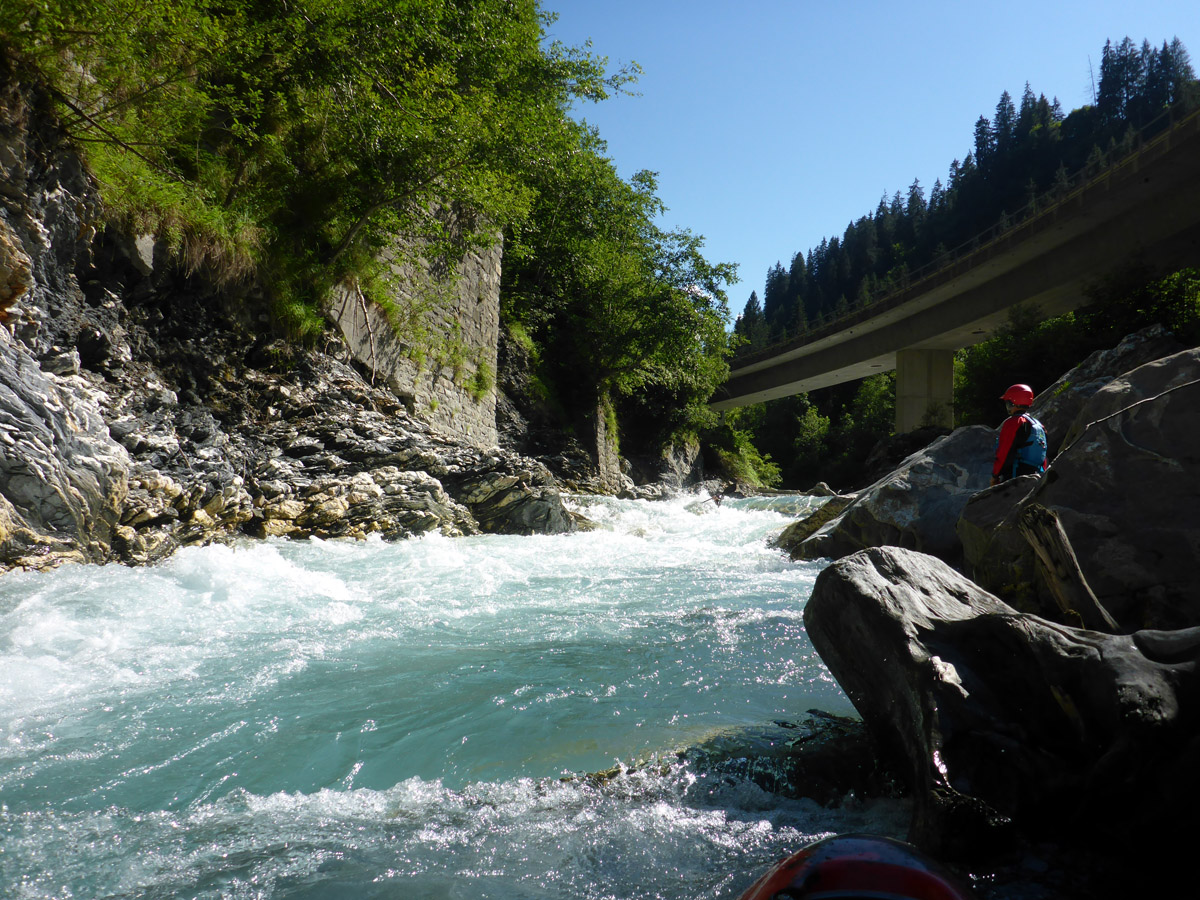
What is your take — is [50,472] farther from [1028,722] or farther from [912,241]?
[912,241]

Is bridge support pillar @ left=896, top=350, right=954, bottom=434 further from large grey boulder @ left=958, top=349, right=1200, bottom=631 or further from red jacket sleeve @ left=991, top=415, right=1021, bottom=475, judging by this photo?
large grey boulder @ left=958, top=349, right=1200, bottom=631

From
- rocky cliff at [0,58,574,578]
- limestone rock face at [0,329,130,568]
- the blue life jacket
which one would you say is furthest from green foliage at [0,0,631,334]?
the blue life jacket

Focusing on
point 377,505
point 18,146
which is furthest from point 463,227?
point 18,146

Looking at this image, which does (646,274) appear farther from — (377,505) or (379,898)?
(379,898)

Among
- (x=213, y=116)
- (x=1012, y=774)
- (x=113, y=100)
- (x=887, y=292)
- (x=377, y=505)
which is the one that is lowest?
(x=1012, y=774)

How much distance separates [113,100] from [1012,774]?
923 cm

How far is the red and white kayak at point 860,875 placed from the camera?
1032 mm

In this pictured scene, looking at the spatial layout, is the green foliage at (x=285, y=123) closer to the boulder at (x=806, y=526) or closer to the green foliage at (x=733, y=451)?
the boulder at (x=806, y=526)

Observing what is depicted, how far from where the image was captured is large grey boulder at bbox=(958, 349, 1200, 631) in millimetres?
3488

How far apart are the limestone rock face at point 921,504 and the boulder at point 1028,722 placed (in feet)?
17.3

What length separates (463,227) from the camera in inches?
548

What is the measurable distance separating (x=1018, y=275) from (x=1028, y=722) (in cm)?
2044

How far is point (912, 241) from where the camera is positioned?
7475cm

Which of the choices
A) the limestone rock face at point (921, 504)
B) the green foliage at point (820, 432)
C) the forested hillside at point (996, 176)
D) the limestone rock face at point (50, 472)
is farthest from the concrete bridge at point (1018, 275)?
the forested hillside at point (996, 176)
